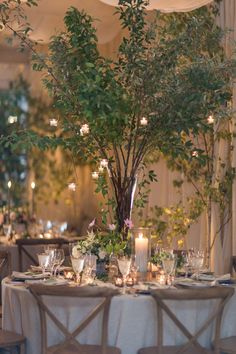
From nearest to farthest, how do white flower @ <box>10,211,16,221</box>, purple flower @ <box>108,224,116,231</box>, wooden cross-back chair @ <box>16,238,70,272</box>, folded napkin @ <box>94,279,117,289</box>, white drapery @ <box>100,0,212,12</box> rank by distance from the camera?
folded napkin @ <box>94,279,117,289</box> → purple flower @ <box>108,224,116,231</box> → white drapery @ <box>100,0,212,12</box> → wooden cross-back chair @ <box>16,238,70,272</box> → white flower @ <box>10,211,16,221</box>

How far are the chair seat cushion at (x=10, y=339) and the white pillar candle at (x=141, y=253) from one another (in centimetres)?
91

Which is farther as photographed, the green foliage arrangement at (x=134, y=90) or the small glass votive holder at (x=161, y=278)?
the green foliage arrangement at (x=134, y=90)

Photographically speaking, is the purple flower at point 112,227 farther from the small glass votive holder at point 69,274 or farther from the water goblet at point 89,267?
the small glass votive holder at point 69,274

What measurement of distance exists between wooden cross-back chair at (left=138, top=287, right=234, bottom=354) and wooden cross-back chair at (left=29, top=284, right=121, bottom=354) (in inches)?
9.1

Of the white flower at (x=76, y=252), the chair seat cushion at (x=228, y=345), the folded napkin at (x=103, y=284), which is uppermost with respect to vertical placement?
the white flower at (x=76, y=252)

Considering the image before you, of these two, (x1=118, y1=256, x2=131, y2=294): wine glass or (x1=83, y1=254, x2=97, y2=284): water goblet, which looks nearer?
(x1=118, y1=256, x2=131, y2=294): wine glass

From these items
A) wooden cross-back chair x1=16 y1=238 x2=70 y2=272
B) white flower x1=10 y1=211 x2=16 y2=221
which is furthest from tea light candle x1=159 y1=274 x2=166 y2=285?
white flower x1=10 y1=211 x2=16 y2=221

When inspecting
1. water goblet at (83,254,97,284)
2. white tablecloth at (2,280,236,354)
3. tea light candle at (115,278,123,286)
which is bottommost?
white tablecloth at (2,280,236,354)

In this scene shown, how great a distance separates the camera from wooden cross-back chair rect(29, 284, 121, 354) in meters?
4.22

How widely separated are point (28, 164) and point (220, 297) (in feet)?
22.5

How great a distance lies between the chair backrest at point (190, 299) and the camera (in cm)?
422

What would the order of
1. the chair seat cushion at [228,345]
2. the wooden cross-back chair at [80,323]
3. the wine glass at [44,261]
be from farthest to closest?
the wine glass at [44,261] → the chair seat cushion at [228,345] → the wooden cross-back chair at [80,323]

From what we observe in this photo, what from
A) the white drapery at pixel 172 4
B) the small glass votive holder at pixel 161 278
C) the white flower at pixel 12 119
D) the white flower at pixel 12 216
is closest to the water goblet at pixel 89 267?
the small glass votive holder at pixel 161 278

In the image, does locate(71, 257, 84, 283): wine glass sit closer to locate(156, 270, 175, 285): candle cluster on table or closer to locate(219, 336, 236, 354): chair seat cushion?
locate(156, 270, 175, 285): candle cluster on table
